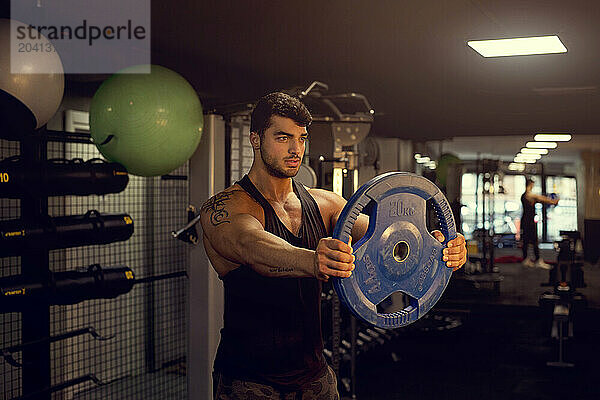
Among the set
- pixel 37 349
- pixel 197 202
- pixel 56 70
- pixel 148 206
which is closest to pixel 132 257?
pixel 148 206

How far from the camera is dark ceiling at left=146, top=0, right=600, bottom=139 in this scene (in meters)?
2.60

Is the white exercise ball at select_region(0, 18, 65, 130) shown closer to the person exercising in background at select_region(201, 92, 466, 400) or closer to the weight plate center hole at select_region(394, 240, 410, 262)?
the person exercising in background at select_region(201, 92, 466, 400)

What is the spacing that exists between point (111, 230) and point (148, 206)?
6.29 ft

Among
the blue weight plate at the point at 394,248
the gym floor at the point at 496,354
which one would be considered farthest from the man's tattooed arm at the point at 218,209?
the gym floor at the point at 496,354

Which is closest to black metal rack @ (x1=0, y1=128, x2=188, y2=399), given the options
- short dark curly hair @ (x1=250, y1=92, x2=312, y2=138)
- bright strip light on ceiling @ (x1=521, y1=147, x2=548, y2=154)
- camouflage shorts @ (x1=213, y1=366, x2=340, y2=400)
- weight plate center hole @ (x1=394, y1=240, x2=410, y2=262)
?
camouflage shorts @ (x1=213, y1=366, x2=340, y2=400)

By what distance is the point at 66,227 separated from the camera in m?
2.61

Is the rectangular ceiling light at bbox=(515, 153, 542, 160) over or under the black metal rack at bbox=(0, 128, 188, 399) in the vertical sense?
over

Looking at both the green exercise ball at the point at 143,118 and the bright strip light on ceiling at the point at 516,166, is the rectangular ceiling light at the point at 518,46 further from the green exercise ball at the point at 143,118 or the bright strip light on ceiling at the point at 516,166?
the bright strip light on ceiling at the point at 516,166

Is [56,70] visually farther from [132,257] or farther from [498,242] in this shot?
[498,242]

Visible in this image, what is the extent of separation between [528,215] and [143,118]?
4354 mm

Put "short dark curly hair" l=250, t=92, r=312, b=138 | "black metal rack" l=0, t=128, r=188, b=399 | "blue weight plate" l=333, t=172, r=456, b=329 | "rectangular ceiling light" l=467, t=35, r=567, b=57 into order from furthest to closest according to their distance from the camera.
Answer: "black metal rack" l=0, t=128, r=188, b=399 < "rectangular ceiling light" l=467, t=35, r=567, b=57 < "short dark curly hair" l=250, t=92, r=312, b=138 < "blue weight plate" l=333, t=172, r=456, b=329

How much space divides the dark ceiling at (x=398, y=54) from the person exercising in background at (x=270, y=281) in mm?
861

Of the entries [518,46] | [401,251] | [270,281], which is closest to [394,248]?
[401,251]

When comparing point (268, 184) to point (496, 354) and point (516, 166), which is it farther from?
point (516, 166)
